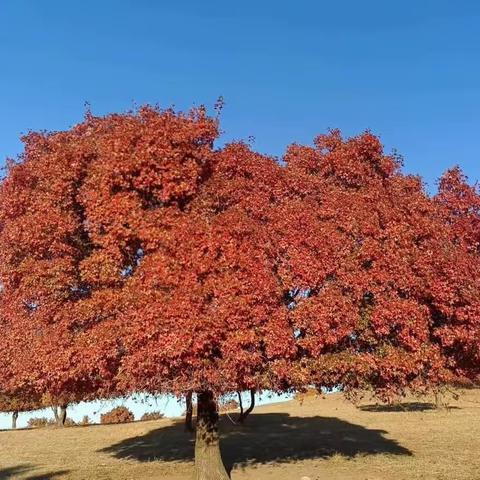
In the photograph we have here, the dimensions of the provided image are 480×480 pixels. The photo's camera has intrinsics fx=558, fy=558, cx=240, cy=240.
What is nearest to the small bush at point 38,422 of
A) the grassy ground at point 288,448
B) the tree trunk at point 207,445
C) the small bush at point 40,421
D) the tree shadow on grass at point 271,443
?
the small bush at point 40,421

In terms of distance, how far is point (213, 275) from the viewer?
1563cm

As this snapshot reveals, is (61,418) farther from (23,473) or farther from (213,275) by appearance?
(213,275)

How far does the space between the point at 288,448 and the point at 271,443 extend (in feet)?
7.00

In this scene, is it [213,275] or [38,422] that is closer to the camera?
[213,275]

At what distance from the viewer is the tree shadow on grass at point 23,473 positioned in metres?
23.6

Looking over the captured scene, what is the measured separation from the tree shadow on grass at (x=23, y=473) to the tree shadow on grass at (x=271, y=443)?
4.48 metres

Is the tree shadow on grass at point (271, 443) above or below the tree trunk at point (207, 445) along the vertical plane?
below

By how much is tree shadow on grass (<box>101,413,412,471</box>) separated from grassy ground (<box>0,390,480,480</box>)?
2.1 inches

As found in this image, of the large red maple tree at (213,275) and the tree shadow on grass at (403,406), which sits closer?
the large red maple tree at (213,275)

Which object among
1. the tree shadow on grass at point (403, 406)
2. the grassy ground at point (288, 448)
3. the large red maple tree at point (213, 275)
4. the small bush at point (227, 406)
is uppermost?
the large red maple tree at point (213, 275)

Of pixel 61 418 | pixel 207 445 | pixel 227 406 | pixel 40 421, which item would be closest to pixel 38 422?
pixel 40 421

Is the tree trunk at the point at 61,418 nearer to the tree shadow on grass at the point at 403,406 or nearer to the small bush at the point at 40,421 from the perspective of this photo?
the small bush at the point at 40,421

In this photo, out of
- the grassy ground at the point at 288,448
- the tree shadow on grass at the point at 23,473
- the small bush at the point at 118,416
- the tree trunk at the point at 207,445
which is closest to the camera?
the tree trunk at the point at 207,445

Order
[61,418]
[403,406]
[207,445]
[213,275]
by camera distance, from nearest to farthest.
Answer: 1. [213,275]
2. [207,445]
3. [403,406]
4. [61,418]
